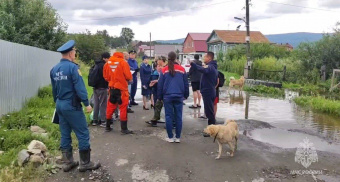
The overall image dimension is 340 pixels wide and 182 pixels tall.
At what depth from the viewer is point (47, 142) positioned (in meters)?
5.91

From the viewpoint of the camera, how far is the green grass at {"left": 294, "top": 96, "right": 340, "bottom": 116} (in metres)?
11.0

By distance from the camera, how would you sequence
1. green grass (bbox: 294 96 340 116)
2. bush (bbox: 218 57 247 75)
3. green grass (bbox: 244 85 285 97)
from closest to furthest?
green grass (bbox: 294 96 340 116) → green grass (bbox: 244 85 285 97) → bush (bbox: 218 57 247 75)

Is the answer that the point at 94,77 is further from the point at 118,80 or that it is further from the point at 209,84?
the point at 209,84

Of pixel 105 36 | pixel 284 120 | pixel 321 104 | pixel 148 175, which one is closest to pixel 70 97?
pixel 148 175

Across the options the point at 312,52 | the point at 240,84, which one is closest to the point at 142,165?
the point at 240,84

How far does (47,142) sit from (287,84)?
16.0m

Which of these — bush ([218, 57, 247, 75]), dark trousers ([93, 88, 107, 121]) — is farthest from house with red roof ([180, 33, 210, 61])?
dark trousers ([93, 88, 107, 121])

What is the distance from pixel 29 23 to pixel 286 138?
47.7ft

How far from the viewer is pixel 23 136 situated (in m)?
5.86

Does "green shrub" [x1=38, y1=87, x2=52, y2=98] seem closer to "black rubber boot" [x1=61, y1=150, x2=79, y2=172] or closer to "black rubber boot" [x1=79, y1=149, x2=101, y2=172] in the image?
"black rubber boot" [x1=61, y1=150, x2=79, y2=172]

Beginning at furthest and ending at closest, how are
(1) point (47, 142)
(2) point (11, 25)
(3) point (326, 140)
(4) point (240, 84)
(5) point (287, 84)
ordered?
(5) point (287, 84) < (4) point (240, 84) < (2) point (11, 25) < (3) point (326, 140) < (1) point (47, 142)

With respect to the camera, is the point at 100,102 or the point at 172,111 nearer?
the point at 172,111

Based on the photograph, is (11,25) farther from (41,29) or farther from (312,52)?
(312,52)

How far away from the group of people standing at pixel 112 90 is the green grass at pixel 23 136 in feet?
2.31
